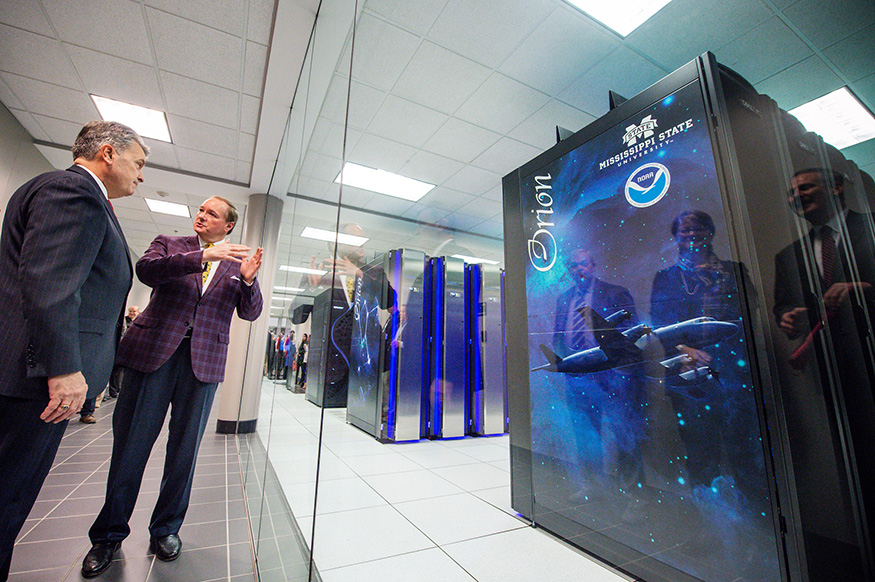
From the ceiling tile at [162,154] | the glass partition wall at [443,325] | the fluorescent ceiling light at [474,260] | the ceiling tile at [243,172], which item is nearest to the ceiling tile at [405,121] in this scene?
the glass partition wall at [443,325]

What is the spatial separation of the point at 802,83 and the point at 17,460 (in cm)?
194

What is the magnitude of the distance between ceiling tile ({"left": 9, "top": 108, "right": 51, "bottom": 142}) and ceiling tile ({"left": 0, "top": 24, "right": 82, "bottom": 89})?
74 cm

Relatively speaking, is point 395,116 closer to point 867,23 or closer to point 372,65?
point 372,65

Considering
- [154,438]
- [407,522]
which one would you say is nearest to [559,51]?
[407,522]

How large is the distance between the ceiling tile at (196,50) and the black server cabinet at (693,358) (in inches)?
105

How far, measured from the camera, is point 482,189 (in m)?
4.67

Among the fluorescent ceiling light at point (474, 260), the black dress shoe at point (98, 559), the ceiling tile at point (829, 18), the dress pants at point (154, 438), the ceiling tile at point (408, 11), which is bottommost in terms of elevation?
the black dress shoe at point (98, 559)

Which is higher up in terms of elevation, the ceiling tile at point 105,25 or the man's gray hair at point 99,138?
the ceiling tile at point 105,25

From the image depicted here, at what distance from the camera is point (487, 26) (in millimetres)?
2418

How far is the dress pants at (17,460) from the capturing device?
0.90 m

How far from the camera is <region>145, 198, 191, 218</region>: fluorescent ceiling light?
17.4 ft

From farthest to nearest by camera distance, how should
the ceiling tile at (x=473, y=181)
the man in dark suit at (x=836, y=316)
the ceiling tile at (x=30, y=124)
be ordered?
1. the ceiling tile at (x=473, y=181)
2. the ceiling tile at (x=30, y=124)
3. the man in dark suit at (x=836, y=316)

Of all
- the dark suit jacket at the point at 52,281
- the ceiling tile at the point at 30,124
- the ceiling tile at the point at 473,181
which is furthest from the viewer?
the ceiling tile at the point at 473,181

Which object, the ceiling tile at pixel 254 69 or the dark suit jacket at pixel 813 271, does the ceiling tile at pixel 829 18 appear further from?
the ceiling tile at pixel 254 69
